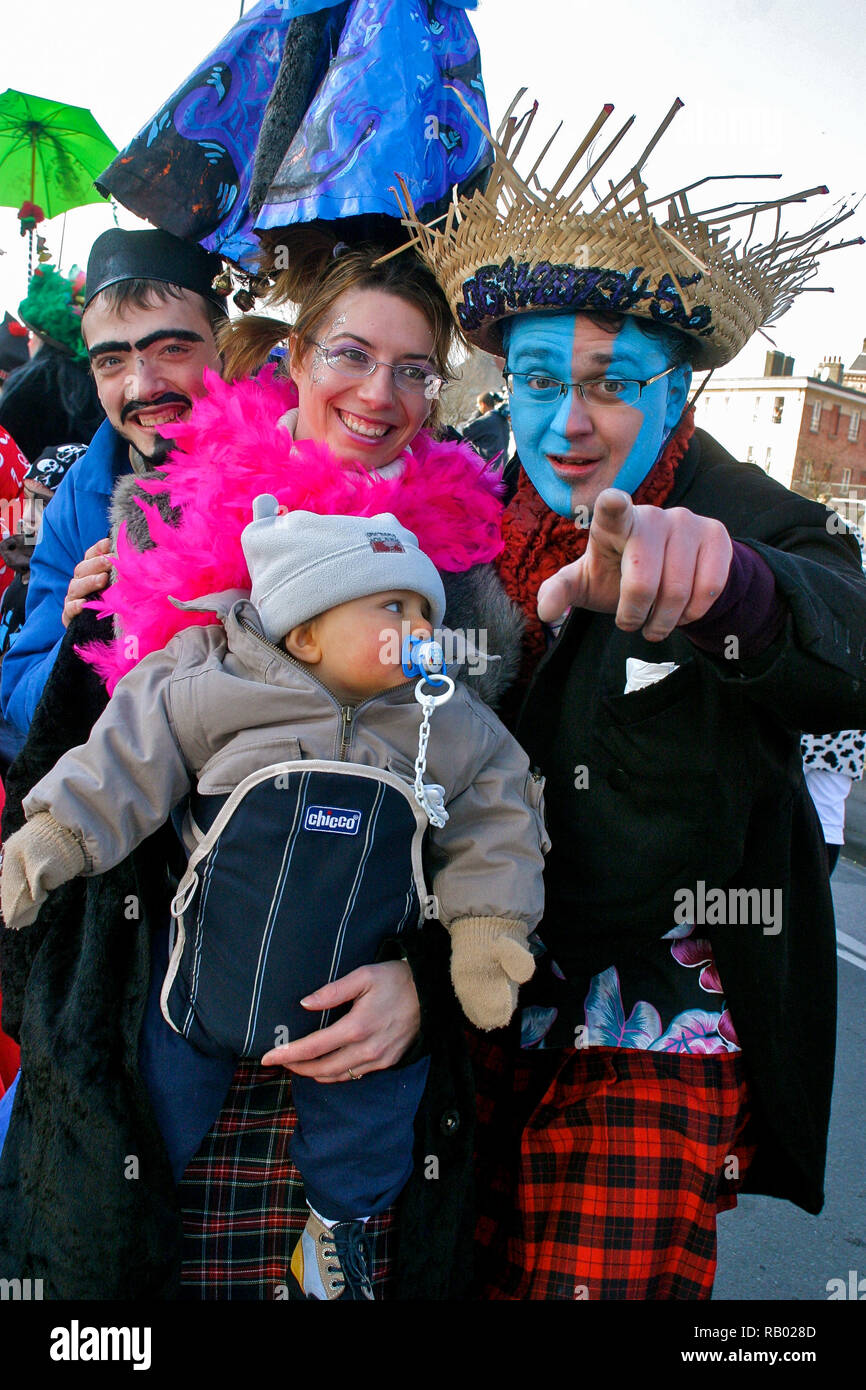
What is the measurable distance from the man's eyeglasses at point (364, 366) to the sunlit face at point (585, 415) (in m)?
0.23

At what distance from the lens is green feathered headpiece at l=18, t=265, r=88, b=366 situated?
3521mm

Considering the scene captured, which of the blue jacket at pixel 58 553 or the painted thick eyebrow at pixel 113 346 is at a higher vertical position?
the painted thick eyebrow at pixel 113 346

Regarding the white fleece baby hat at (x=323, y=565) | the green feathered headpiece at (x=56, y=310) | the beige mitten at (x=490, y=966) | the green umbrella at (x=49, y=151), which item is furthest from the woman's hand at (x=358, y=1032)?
the green umbrella at (x=49, y=151)

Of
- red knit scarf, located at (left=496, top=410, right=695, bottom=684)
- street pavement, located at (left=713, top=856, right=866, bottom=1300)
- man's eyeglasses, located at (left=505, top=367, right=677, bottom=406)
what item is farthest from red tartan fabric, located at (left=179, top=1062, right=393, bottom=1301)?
street pavement, located at (left=713, top=856, right=866, bottom=1300)

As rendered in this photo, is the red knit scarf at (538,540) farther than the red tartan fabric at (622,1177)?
Yes

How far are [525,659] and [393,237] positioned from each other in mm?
920


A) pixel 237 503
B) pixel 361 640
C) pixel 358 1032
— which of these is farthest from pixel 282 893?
pixel 237 503

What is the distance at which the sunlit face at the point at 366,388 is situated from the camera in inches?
67.5

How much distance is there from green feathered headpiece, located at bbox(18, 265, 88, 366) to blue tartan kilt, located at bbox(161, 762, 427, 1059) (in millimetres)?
2846

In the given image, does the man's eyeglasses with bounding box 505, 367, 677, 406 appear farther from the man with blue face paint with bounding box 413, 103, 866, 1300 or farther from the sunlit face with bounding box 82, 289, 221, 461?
the sunlit face with bounding box 82, 289, 221, 461

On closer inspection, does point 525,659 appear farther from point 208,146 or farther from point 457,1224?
point 208,146

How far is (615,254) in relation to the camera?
1486 mm

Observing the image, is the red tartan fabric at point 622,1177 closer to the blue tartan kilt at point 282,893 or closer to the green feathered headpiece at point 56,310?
the blue tartan kilt at point 282,893

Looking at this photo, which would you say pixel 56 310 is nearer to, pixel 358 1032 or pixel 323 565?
pixel 323 565
